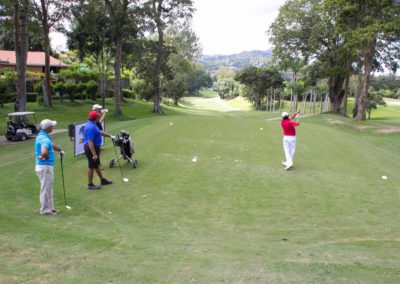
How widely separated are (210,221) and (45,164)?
367 cm

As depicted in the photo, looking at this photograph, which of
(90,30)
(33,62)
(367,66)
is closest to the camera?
(367,66)

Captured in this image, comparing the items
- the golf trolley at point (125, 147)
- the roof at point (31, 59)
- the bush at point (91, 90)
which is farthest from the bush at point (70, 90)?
the golf trolley at point (125, 147)

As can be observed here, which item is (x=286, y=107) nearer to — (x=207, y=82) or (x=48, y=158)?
(x=48, y=158)

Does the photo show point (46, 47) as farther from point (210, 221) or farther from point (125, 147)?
point (210, 221)

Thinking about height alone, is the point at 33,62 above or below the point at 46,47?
below

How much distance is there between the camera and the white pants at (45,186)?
903 centimetres

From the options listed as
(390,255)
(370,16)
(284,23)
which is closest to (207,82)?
(284,23)

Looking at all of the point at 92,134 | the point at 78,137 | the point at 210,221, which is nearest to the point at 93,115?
the point at 92,134

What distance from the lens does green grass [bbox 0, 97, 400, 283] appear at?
20.2 feet

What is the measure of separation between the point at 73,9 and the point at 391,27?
2575 centimetres

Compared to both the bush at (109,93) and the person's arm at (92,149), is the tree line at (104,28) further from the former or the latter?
the person's arm at (92,149)

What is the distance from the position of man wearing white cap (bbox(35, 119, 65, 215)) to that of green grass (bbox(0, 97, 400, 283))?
1.47 feet

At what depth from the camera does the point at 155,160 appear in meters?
15.3

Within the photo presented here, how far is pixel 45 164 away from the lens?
29.7ft
